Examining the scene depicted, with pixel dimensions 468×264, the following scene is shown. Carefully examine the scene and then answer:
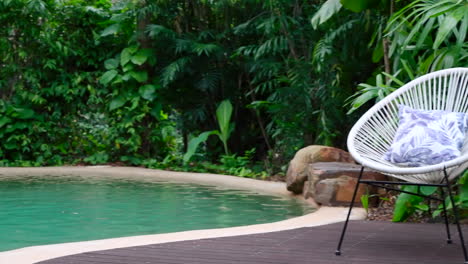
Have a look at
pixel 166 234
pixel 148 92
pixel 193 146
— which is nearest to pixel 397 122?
pixel 166 234

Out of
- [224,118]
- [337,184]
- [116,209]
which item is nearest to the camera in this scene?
[337,184]

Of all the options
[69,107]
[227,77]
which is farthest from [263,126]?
[69,107]

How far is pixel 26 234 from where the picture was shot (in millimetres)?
4281

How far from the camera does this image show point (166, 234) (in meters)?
3.75

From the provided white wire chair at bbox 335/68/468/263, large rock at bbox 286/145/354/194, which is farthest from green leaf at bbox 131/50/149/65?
white wire chair at bbox 335/68/468/263

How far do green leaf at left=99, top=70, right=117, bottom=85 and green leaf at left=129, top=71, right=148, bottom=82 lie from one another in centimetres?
24

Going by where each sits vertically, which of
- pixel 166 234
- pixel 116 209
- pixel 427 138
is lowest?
pixel 116 209

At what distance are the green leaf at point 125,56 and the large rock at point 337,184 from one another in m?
4.14

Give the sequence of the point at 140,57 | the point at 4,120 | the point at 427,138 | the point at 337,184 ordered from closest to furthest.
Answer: the point at 427,138 < the point at 337,184 < the point at 140,57 < the point at 4,120

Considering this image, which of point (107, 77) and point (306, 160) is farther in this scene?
point (107, 77)

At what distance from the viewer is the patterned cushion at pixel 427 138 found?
135 inches

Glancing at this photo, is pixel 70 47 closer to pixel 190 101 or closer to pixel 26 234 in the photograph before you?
pixel 190 101

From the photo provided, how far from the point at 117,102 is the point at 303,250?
6124 millimetres

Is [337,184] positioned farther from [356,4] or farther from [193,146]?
[193,146]
